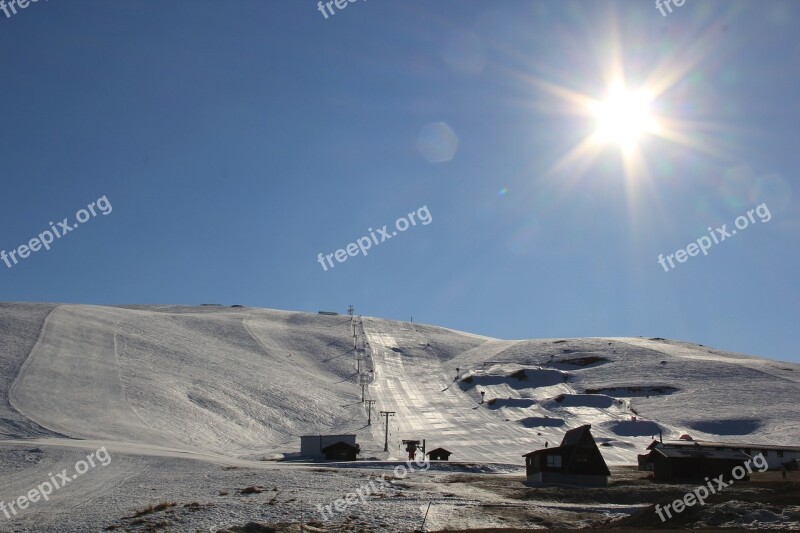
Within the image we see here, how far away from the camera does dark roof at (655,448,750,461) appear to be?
50.8 meters

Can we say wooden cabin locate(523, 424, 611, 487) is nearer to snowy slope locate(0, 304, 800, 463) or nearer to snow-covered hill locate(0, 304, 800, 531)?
snow-covered hill locate(0, 304, 800, 531)

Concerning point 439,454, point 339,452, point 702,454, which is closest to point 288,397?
point 339,452

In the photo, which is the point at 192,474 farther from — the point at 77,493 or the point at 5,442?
the point at 5,442

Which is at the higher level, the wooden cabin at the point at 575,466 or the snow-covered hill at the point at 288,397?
the snow-covered hill at the point at 288,397

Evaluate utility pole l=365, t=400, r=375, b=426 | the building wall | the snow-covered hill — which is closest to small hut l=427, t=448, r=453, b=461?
the snow-covered hill

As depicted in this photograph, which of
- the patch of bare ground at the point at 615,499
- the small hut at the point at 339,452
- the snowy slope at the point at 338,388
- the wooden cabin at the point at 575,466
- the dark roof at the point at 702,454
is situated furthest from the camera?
the snowy slope at the point at 338,388

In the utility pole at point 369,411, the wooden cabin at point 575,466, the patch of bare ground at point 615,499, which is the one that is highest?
the utility pole at point 369,411

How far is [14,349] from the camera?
87438 millimetres

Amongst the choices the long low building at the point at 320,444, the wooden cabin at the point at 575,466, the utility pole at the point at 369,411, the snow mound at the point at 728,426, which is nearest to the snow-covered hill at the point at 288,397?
the snow mound at the point at 728,426

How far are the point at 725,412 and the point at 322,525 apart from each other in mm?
85086

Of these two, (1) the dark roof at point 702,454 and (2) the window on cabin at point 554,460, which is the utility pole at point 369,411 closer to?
(2) the window on cabin at point 554,460

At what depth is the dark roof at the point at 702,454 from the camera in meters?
50.8

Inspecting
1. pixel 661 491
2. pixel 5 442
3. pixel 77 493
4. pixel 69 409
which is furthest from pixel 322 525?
pixel 69 409

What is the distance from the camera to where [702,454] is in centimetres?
5134
